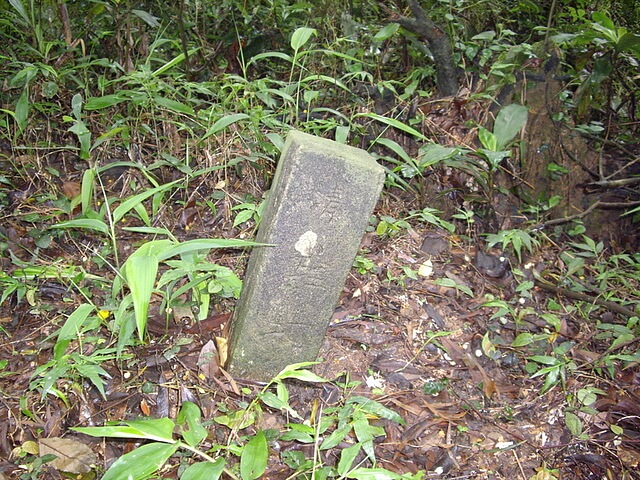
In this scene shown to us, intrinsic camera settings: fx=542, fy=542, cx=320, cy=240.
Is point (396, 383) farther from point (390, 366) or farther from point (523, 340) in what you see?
point (523, 340)

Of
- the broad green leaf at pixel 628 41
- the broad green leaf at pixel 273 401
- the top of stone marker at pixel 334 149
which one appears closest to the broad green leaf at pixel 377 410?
the broad green leaf at pixel 273 401

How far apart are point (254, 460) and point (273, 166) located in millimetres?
1772

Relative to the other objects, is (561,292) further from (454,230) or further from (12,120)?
(12,120)

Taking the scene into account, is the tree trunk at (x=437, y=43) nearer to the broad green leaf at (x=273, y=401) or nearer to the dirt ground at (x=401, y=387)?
the dirt ground at (x=401, y=387)

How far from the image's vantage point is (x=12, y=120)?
10.5ft

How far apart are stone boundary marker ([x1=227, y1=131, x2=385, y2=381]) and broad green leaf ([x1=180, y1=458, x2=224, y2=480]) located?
1.86ft

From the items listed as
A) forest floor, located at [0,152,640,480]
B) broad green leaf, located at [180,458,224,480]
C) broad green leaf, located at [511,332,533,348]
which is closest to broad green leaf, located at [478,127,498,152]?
forest floor, located at [0,152,640,480]

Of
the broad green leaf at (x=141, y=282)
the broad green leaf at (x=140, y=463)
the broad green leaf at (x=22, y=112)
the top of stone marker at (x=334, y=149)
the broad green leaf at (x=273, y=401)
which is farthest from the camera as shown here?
the broad green leaf at (x=22, y=112)

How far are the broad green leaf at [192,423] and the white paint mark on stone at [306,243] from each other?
25.7 inches

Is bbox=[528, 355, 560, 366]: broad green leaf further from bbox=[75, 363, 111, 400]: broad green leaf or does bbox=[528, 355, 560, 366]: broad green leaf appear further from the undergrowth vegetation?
bbox=[75, 363, 111, 400]: broad green leaf

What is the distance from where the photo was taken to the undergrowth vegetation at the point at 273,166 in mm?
2213

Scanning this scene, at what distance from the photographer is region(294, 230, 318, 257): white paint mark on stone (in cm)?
189

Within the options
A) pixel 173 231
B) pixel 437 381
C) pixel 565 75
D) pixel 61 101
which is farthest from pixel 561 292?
pixel 61 101

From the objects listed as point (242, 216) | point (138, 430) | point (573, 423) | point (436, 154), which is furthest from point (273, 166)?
point (573, 423)
